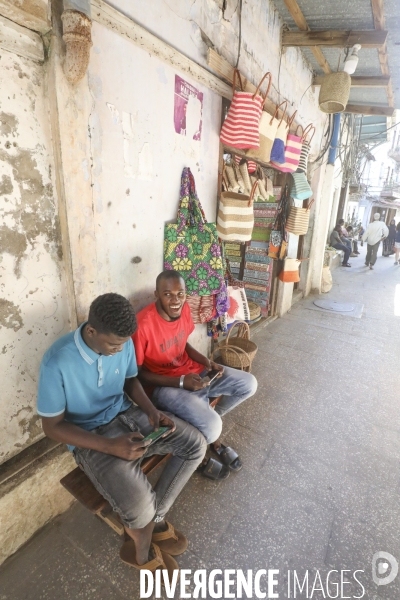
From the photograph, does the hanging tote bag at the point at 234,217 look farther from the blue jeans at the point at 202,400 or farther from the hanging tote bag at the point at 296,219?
the hanging tote bag at the point at 296,219

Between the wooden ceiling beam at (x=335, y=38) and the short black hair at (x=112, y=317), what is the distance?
3767 millimetres

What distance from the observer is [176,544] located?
1754 millimetres

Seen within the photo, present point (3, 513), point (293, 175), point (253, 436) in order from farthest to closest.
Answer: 1. point (293, 175)
2. point (253, 436)
3. point (3, 513)

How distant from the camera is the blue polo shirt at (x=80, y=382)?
4.77 feet

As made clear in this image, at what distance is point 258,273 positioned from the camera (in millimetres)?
5137

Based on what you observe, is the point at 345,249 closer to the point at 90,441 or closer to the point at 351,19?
the point at 351,19

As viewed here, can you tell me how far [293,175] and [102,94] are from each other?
347cm

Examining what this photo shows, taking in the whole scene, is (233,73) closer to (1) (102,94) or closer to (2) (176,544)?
(1) (102,94)

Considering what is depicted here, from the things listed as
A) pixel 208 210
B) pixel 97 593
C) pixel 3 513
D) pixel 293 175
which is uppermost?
pixel 293 175

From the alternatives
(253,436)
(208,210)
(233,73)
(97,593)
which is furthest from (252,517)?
(233,73)

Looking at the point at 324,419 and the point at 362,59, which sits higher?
the point at 362,59

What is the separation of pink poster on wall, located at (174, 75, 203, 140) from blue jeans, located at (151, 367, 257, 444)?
1946 mm

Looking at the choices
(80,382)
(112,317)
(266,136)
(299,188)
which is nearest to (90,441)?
(80,382)

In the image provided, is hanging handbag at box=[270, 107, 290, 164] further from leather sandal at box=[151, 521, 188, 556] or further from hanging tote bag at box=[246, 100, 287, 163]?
leather sandal at box=[151, 521, 188, 556]
